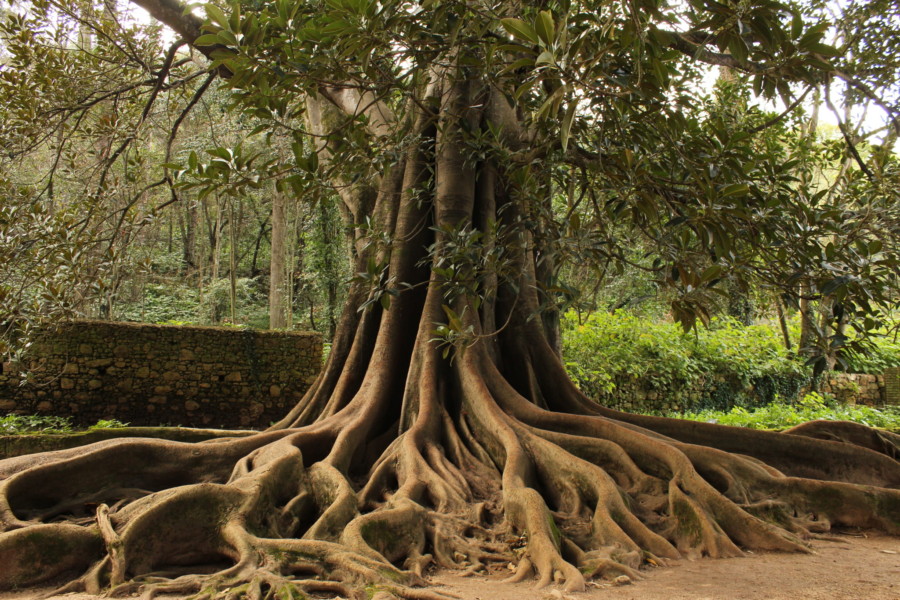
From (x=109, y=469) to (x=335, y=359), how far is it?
225 cm

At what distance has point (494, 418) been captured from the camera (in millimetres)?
4668

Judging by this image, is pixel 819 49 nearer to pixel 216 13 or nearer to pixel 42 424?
pixel 216 13

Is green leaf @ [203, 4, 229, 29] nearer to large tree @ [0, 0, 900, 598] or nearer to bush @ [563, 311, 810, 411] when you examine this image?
large tree @ [0, 0, 900, 598]

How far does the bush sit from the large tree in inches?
256

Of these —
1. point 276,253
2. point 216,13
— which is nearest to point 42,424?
point 216,13

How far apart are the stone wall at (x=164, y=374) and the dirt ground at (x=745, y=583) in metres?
8.14

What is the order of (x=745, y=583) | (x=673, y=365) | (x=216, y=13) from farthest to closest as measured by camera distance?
1. (x=673, y=365)
2. (x=216, y=13)
3. (x=745, y=583)

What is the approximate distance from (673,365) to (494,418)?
9402 mm

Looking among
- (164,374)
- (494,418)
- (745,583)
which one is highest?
(164,374)

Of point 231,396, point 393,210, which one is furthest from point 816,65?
point 231,396

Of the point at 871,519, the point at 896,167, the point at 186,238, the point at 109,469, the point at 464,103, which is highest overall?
the point at 186,238

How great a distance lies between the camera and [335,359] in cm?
595

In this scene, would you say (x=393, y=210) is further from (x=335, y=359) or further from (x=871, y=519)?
(x=871, y=519)

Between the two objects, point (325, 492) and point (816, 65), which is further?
point (325, 492)
